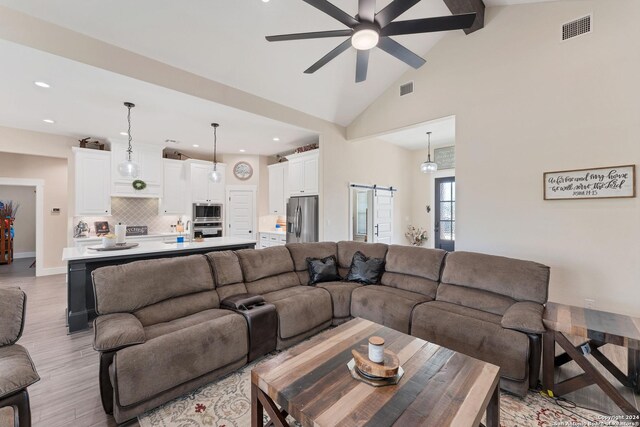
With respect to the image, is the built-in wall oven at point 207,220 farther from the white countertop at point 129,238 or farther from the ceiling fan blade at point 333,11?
the ceiling fan blade at point 333,11

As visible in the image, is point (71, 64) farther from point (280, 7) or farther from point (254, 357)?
point (254, 357)

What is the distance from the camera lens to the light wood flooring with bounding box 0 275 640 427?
1874 mm

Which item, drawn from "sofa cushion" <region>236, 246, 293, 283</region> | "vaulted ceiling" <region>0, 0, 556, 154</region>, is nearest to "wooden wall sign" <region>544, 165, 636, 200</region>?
"vaulted ceiling" <region>0, 0, 556, 154</region>

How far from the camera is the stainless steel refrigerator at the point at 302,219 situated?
5340 millimetres

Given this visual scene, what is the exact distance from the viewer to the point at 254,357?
8.05ft

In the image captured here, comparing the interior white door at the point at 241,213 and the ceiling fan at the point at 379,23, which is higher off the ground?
the ceiling fan at the point at 379,23

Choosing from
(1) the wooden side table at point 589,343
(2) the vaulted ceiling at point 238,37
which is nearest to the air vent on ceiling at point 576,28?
(2) the vaulted ceiling at point 238,37

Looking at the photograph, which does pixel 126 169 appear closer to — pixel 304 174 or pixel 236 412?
pixel 304 174

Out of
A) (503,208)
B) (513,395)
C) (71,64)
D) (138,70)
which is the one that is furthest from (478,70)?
(71,64)

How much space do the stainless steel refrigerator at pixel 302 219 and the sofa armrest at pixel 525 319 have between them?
354cm

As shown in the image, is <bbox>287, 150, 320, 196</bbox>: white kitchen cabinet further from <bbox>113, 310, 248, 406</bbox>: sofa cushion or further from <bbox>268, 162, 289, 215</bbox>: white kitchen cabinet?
<bbox>113, 310, 248, 406</bbox>: sofa cushion

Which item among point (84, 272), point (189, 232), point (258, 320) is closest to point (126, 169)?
point (84, 272)

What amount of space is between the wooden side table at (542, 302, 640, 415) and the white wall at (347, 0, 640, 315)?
1.10 metres

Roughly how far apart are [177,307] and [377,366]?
1980 millimetres
